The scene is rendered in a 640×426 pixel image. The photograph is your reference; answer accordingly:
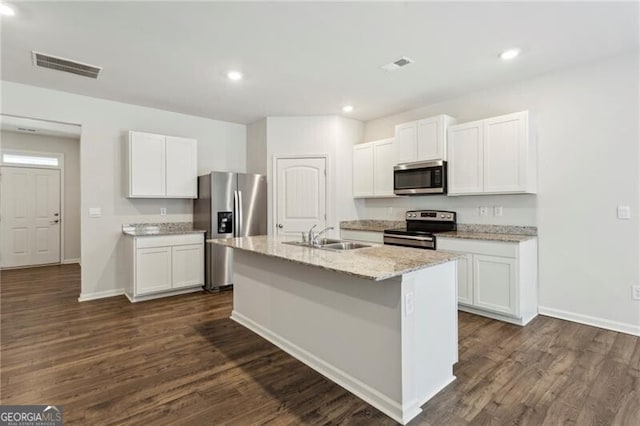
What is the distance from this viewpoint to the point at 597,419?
6.06ft

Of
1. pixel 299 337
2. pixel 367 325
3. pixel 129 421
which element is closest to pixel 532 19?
pixel 367 325

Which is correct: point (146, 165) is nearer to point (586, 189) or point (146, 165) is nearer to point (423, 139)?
point (423, 139)

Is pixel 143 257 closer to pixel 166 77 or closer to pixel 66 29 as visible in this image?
pixel 166 77

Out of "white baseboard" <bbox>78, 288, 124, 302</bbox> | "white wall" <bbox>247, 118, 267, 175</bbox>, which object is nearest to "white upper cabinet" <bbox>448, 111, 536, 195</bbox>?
"white wall" <bbox>247, 118, 267, 175</bbox>

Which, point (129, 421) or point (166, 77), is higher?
point (166, 77)

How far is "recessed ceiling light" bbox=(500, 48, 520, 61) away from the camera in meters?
2.98

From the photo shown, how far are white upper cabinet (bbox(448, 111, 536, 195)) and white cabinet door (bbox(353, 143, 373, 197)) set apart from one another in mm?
1317

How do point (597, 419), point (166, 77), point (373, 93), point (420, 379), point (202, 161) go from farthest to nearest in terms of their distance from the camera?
point (202, 161) → point (373, 93) → point (166, 77) → point (420, 379) → point (597, 419)

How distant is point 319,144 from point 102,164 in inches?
121

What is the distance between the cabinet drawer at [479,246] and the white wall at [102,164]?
394 centimetres

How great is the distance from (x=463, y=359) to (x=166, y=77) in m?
4.03

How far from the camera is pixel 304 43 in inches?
113

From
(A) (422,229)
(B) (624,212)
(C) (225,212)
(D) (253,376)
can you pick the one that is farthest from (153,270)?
(B) (624,212)

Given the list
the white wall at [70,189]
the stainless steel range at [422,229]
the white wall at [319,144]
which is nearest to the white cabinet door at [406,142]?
the stainless steel range at [422,229]
